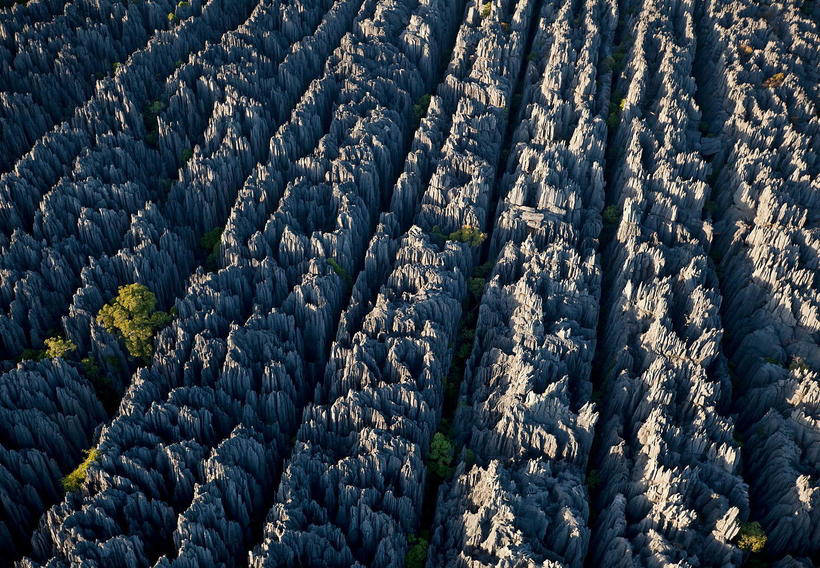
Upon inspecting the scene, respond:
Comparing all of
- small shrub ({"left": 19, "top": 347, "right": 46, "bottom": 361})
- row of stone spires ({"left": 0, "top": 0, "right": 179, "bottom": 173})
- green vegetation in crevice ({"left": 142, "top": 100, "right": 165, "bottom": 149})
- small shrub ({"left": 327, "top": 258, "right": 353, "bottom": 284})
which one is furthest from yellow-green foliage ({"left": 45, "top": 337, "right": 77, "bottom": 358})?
green vegetation in crevice ({"left": 142, "top": 100, "right": 165, "bottom": 149})

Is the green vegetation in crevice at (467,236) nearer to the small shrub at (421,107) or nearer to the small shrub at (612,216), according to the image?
the small shrub at (612,216)

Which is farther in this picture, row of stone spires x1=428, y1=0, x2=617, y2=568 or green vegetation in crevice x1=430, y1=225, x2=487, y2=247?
green vegetation in crevice x1=430, y1=225, x2=487, y2=247

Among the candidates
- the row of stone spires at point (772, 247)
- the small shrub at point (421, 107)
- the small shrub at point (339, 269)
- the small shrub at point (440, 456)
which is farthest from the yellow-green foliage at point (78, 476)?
the small shrub at point (421, 107)

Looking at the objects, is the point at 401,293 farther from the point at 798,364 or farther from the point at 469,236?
the point at 798,364

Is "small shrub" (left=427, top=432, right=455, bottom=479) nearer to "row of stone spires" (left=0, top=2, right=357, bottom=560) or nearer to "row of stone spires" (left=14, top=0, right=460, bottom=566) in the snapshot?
"row of stone spires" (left=14, top=0, right=460, bottom=566)

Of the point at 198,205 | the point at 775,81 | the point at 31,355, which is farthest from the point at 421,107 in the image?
the point at 31,355

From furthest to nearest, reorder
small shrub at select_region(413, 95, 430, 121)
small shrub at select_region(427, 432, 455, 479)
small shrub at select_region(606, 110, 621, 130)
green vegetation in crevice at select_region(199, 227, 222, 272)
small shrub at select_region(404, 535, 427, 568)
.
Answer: small shrub at select_region(606, 110, 621, 130)
small shrub at select_region(413, 95, 430, 121)
green vegetation in crevice at select_region(199, 227, 222, 272)
small shrub at select_region(427, 432, 455, 479)
small shrub at select_region(404, 535, 427, 568)

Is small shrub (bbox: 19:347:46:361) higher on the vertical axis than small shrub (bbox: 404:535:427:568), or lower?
higher
